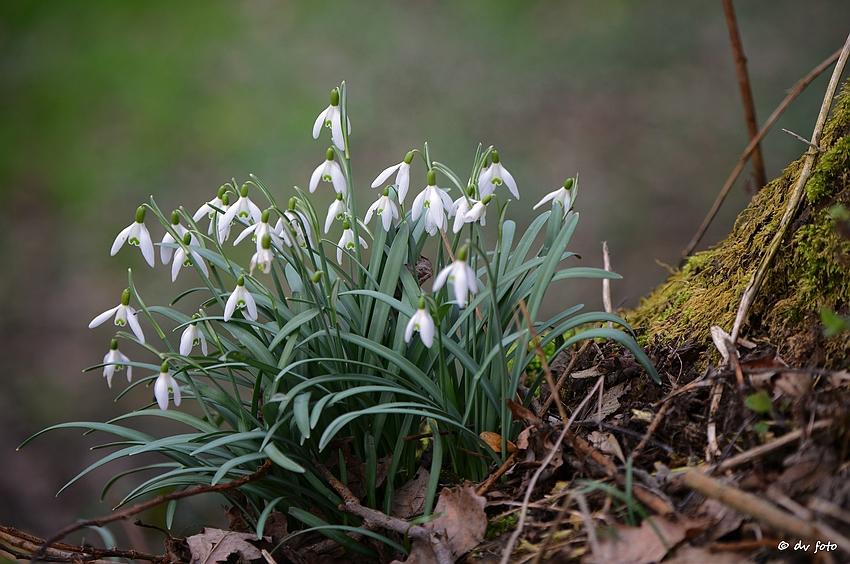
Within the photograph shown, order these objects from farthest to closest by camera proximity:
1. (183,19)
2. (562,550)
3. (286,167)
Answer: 1. (183,19)
2. (286,167)
3. (562,550)

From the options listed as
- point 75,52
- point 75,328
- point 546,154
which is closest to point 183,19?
point 75,52

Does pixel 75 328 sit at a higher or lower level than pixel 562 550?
higher

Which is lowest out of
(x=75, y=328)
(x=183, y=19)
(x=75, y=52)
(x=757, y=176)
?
(x=75, y=328)

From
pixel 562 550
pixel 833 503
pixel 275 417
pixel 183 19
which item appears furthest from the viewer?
pixel 183 19

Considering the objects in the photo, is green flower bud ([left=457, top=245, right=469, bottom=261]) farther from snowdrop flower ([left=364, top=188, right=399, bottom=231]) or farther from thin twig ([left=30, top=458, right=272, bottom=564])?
thin twig ([left=30, top=458, right=272, bottom=564])

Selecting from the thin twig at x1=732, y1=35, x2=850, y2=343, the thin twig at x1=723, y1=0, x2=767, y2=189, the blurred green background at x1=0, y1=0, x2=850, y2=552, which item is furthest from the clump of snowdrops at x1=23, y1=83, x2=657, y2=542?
the blurred green background at x1=0, y1=0, x2=850, y2=552

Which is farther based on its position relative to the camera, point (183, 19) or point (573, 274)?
point (183, 19)

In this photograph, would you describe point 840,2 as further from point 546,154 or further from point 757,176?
point 757,176
